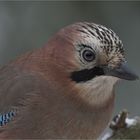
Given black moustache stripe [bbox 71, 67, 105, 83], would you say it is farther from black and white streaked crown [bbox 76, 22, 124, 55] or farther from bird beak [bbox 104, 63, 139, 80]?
black and white streaked crown [bbox 76, 22, 124, 55]

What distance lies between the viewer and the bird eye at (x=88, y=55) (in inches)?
168

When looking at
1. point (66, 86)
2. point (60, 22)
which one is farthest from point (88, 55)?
point (60, 22)

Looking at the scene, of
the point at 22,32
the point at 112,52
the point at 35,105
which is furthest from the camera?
the point at 22,32

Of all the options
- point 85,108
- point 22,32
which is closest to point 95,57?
point 85,108

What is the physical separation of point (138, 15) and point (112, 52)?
14.0ft

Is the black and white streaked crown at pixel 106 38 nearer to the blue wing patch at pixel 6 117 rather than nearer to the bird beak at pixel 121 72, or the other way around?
the bird beak at pixel 121 72

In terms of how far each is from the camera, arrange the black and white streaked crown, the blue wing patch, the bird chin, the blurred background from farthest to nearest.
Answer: the blurred background, the blue wing patch, the bird chin, the black and white streaked crown

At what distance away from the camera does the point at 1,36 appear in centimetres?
846

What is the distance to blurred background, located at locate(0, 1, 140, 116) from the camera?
8.13 m

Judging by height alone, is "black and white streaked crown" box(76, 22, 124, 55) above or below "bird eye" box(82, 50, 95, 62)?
above

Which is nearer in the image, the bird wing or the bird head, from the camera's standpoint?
the bird head

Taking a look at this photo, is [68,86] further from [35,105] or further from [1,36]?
[1,36]

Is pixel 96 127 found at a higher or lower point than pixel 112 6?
lower

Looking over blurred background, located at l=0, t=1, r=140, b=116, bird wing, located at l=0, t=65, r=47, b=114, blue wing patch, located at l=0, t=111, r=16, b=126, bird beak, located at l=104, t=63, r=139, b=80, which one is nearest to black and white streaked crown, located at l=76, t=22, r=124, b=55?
bird beak, located at l=104, t=63, r=139, b=80
